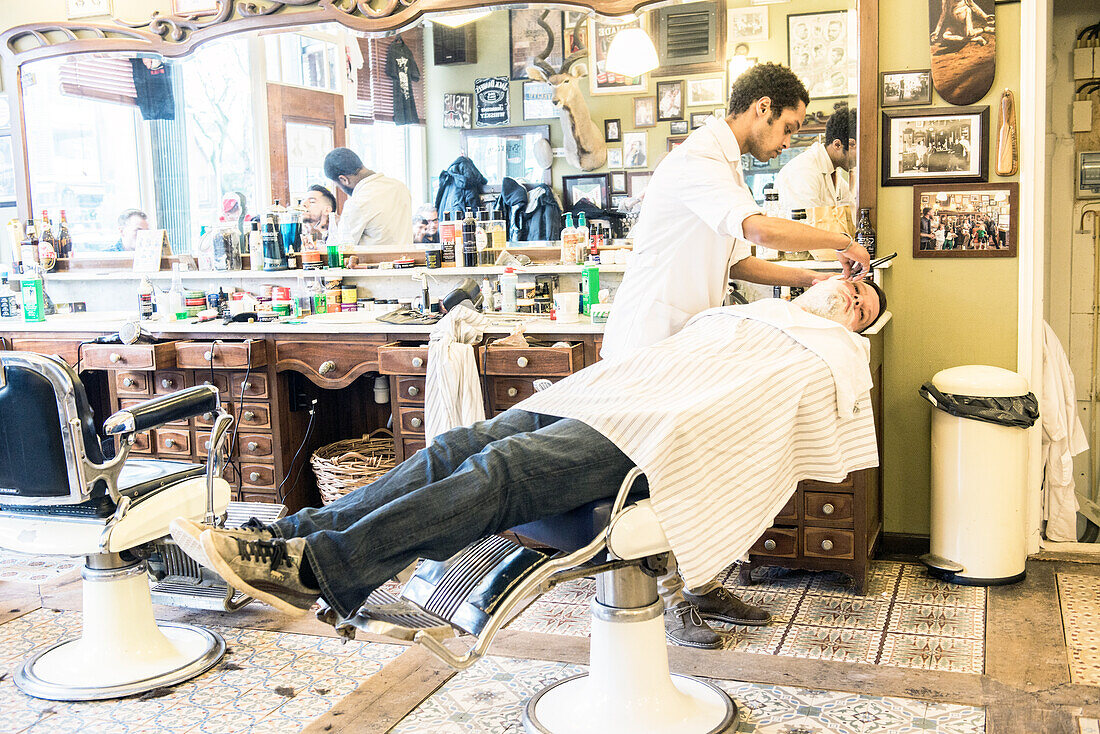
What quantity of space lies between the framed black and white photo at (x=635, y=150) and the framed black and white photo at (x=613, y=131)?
2 cm

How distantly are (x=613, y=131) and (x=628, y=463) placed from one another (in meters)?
1.84

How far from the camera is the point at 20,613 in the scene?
115 inches

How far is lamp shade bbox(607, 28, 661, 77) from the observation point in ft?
11.2

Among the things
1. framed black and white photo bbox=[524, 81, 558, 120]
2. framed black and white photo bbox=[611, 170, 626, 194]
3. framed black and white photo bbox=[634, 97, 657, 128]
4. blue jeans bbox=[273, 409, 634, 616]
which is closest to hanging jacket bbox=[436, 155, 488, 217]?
framed black and white photo bbox=[524, 81, 558, 120]

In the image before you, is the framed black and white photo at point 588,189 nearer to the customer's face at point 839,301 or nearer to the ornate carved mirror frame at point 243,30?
the ornate carved mirror frame at point 243,30

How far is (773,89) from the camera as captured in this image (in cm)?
265

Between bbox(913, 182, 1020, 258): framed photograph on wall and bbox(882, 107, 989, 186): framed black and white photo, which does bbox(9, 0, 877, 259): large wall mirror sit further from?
bbox(913, 182, 1020, 258): framed photograph on wall

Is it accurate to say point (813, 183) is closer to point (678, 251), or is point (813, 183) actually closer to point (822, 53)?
point (822, 53)

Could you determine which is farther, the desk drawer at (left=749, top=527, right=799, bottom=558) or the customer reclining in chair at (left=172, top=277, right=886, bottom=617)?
the desk drawer at (left=749, top=527, right=799, bottom=558)

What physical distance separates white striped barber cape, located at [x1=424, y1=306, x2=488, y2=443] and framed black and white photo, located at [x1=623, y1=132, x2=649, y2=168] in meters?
0.84

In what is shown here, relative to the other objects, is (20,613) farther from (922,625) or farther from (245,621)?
(922,625)

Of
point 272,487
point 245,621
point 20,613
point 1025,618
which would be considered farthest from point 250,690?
point 1025,618

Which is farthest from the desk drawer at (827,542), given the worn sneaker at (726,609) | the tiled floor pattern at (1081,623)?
the tiled floor pattern at (1081,623)

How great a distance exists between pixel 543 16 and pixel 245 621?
223 cm
